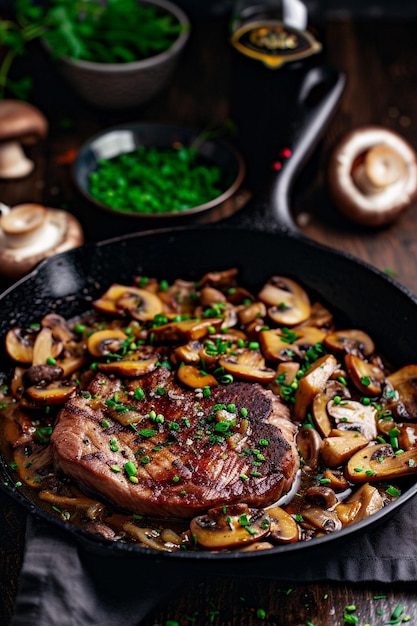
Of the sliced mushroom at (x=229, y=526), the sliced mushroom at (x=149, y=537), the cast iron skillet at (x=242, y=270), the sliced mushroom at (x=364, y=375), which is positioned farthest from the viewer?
the cast iron skillet at (x=242, y=270)

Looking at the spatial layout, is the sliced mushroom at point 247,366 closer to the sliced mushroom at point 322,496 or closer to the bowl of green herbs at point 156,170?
the sliced mushroom at point 322,496

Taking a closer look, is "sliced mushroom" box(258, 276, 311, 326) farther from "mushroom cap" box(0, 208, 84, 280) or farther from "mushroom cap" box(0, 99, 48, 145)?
"mushroom cap" box(0, 99, 48, 145)

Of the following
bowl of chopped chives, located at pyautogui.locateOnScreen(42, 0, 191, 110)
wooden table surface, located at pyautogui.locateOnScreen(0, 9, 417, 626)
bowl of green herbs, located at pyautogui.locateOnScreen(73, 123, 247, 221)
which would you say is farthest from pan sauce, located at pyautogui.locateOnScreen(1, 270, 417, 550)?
bowl of chopped chives, located at pyautogui.locateOnScreen(42, 0, 191, 110)

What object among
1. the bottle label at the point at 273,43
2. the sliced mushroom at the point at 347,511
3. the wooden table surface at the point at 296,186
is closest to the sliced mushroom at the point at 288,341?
the sliced mushroom at the point at 347,511

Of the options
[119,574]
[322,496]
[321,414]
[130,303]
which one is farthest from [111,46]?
[119,574]

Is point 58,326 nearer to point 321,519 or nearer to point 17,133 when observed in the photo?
point 321,519

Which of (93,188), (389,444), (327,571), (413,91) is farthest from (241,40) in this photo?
(327,571)

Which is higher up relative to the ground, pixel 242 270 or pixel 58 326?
pixel 242 270
